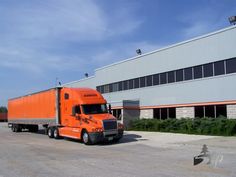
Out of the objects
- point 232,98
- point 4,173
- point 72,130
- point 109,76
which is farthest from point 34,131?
point 4,173

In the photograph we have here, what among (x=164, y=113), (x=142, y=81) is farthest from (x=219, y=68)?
(x=142, y=81)

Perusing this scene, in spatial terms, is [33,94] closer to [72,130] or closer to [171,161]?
[72,130]

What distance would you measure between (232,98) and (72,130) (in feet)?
39.4

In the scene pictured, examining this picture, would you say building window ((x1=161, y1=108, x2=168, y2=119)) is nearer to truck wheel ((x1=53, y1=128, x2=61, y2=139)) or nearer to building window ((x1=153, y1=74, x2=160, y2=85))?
building window ((x1=153, y1=74, x2=160, y2=85))

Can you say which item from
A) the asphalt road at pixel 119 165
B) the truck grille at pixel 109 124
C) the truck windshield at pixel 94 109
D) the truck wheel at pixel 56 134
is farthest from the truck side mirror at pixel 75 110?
the asphalt road at pixel 119 165

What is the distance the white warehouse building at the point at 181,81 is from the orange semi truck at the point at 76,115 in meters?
8.85

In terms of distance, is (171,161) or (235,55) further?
(235,55)

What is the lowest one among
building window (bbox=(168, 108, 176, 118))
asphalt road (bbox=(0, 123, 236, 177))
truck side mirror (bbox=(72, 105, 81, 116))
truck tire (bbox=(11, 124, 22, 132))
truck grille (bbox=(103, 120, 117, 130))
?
truck tire (bbox=(11, 124, 22, 132))

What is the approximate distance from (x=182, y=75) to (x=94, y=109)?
11.4 m

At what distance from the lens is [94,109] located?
909 inches

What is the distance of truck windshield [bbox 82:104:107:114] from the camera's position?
22855 millimetres

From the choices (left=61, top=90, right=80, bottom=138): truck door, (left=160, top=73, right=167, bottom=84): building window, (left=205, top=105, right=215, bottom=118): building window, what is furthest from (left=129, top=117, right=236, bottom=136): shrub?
(left=61, top=90, right=80, bottom=138): truck door

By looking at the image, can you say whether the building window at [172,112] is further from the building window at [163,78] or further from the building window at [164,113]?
the building window at [163,78]

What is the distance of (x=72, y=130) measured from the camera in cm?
2377
